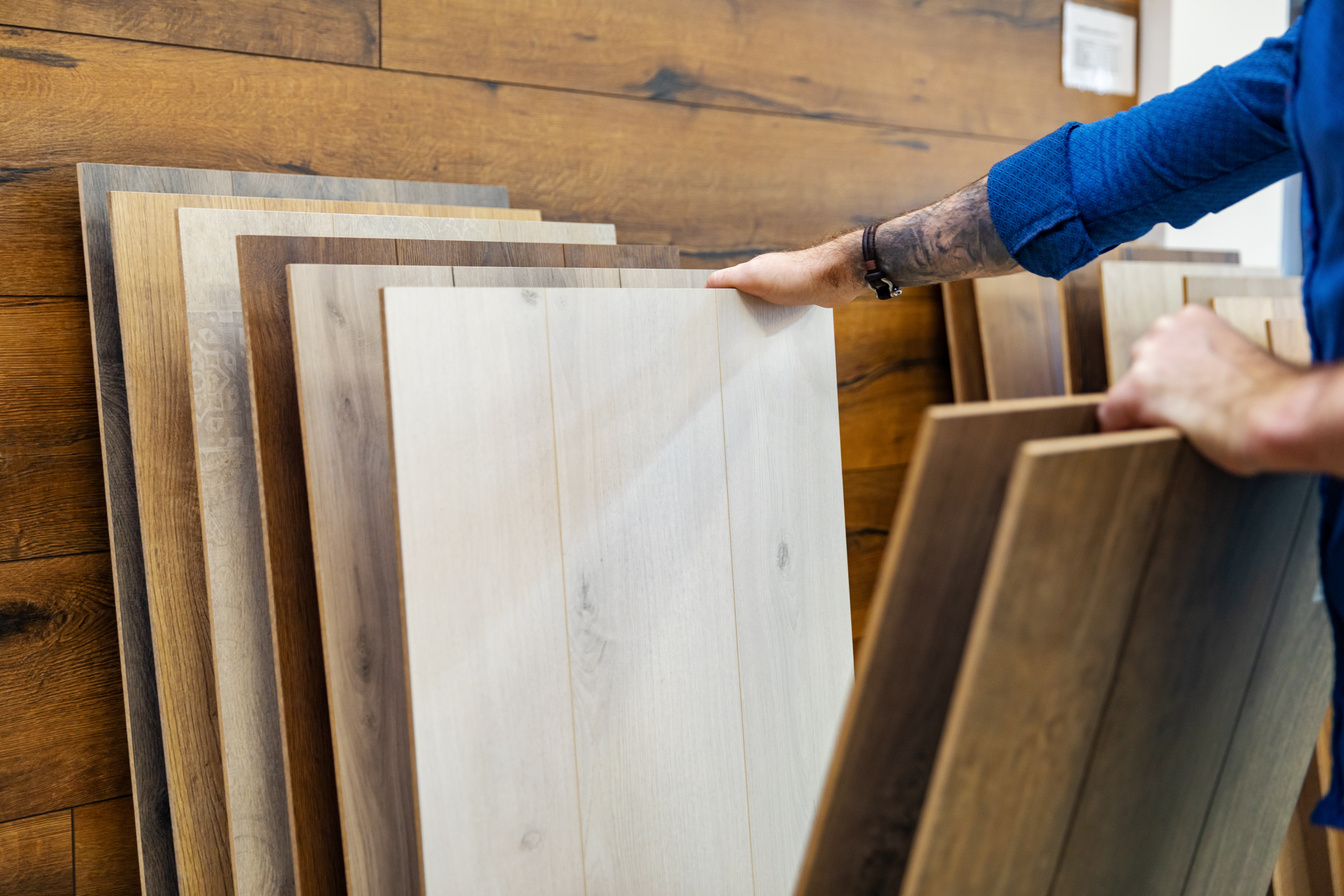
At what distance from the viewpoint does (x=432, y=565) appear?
0.72 m

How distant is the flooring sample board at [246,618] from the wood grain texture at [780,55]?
1.67 feet

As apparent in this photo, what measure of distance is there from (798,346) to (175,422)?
25.4 inches

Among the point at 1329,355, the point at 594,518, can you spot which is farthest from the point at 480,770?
the point at 1329,355

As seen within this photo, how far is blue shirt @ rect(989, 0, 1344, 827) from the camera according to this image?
0.60 meters

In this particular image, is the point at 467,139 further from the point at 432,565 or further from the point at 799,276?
the point at 432,565

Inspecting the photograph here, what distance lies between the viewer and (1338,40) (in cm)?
58

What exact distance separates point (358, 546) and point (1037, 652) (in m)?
0.53

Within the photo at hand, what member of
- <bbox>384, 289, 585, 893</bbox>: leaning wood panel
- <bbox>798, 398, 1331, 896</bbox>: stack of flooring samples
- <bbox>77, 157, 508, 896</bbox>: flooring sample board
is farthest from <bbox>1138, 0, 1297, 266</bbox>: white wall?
<bbox>77, 157, 508, 896</bbox>: flooring sample board

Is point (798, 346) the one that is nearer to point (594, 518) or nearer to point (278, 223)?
point (594, 518)

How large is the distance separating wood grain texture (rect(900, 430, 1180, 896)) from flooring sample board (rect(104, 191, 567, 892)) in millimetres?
748

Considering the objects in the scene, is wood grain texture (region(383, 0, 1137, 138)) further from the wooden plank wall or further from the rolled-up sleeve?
the rolled-up sleeve

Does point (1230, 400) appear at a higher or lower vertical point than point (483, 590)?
higher

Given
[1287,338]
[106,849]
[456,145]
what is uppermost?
[456,145]

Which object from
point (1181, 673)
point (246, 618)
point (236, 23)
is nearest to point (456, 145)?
point (236, 23)
